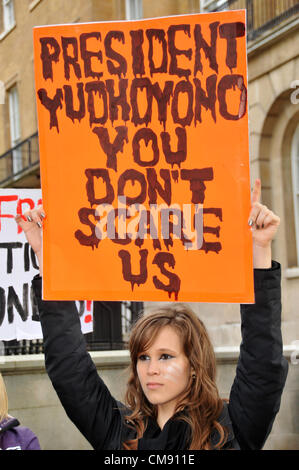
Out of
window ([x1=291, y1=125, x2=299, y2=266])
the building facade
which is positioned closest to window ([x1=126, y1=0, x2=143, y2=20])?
the building facade

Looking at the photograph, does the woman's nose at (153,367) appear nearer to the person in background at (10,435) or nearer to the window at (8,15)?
the person in background at (10,435)

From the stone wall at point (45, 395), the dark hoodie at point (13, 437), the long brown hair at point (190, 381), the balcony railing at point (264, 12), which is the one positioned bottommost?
the stone wall at point (45, 395)

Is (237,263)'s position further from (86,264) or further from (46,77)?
(46,77)

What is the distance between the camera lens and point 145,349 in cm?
212

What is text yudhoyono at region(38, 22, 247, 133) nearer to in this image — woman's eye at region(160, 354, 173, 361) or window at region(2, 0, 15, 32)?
woman's eye at region(160, 354, 173, 361)

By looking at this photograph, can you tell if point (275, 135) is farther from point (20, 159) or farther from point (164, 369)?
point (164, 369)

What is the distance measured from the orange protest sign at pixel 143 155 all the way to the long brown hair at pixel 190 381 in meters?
0.07

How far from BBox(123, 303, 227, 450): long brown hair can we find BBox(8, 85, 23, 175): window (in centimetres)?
297

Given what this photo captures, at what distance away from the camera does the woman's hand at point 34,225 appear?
2.17 m

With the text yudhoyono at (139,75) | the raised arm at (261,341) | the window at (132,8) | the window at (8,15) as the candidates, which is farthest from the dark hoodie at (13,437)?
the window at (132,8)

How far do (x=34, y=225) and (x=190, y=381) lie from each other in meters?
0.53

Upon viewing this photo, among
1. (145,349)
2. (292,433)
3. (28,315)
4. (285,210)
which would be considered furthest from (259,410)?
(285,210)

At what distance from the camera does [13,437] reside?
2.50 m
